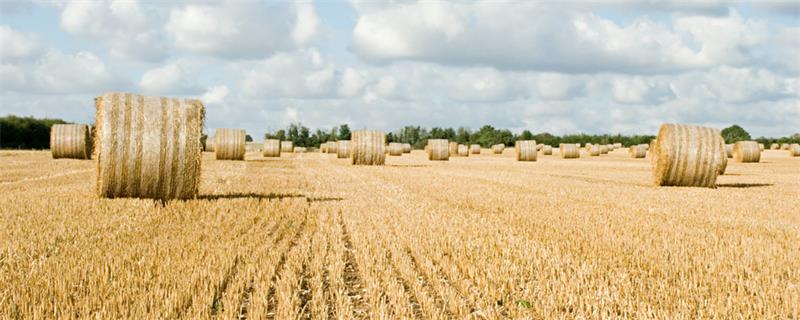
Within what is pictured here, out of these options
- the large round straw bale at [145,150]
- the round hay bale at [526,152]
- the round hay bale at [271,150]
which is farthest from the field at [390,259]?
the round hay bale at [271,150]

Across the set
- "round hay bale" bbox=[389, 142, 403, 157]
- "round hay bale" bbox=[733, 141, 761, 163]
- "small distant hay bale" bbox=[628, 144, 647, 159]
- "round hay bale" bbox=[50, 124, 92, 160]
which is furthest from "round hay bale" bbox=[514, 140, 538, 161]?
"round hay bale" bbox=[50, 124, 92, 160]

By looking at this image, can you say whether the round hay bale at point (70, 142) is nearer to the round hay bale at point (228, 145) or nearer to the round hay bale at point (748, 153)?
the round hay bale at point (228, 145)

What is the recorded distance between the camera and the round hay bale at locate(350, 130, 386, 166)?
85.9ft

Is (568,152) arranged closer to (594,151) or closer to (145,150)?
(594,151)

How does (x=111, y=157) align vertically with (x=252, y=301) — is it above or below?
above

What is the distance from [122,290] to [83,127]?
2430 centimetres

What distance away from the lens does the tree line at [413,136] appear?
1944 inches

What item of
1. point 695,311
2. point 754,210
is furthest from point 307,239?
point 754,210

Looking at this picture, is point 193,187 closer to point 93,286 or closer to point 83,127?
point 93,286

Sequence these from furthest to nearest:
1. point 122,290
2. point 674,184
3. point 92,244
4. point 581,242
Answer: point 674,184, point 581,242, point 92,244, point 122,290

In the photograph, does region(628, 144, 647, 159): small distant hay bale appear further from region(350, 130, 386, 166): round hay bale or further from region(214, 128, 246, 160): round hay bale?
region(214, 128, 246, 160): round hay bale

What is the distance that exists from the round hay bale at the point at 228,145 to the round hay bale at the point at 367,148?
17.8 ft

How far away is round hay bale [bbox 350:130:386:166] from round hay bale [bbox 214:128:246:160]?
542cm

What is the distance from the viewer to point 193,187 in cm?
1059
